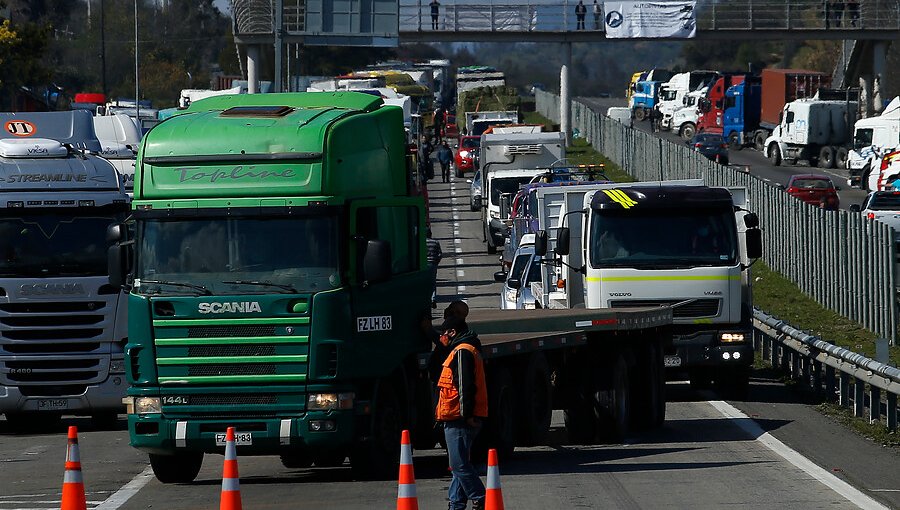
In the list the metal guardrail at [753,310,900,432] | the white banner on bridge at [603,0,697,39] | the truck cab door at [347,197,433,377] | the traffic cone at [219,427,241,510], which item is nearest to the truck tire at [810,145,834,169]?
the white banner on bridge at [603,0,697,39]

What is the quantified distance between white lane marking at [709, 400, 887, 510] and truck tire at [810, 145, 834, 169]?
5353 cm

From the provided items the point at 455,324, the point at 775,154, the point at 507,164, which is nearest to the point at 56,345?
the point at 455,324

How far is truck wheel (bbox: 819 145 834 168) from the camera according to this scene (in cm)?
7238

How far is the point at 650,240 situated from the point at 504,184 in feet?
86.8

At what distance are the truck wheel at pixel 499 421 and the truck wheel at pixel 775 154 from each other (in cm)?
6102

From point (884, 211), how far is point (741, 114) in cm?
4403

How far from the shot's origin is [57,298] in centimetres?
1830

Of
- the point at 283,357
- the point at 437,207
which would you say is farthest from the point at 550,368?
the point at 437,207

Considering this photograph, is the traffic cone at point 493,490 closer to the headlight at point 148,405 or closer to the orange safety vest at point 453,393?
the orange safety vest at point 453,393

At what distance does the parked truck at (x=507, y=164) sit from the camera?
46.4 metres

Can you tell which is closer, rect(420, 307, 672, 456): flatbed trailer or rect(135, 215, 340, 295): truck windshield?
rect(135, 215, 340, 295): truck windshield

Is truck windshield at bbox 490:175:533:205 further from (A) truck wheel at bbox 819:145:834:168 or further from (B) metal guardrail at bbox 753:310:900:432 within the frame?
(A) truck wheel at bbox 819:145:834:168

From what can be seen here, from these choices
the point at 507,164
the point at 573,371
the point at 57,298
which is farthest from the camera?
the point at 507,164

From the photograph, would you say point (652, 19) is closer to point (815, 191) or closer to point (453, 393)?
point (815, 191)
